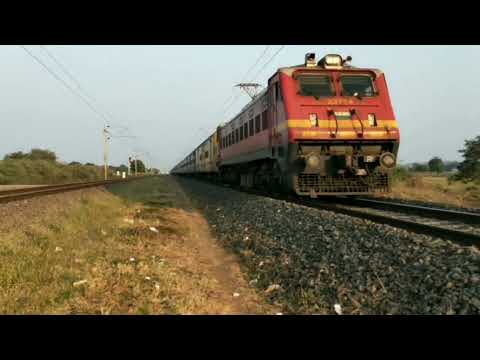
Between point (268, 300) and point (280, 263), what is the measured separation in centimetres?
101

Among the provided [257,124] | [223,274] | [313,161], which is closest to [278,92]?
[313,161]

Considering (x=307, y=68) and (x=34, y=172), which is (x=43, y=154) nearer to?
(x=34, y=172)

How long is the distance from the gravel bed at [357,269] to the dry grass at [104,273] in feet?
2.17

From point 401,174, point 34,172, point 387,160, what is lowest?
point 401,174

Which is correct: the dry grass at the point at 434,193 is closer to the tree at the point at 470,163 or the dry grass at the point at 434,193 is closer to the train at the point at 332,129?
the tree at the point at 470,163

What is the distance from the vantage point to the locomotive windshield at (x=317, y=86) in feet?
34.2

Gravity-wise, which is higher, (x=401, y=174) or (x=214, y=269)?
(x=401, y=174)

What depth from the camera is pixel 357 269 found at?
14.1 feet

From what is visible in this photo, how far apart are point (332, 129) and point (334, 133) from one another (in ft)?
0.40

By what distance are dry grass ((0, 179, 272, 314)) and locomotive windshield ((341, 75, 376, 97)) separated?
6.04m
